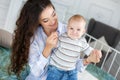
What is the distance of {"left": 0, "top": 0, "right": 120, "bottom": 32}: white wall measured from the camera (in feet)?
9.74

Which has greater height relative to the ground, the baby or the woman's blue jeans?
the baby

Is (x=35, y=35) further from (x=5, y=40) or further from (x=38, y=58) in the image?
(x=5, y=40)

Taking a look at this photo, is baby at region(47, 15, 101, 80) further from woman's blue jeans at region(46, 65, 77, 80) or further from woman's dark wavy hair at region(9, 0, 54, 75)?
woman's dark wavy hair at region(9, 0, 54, 75)

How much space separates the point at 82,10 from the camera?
311 centimetres

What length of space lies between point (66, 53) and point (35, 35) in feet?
0.76

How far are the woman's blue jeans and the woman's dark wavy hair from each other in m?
0.16

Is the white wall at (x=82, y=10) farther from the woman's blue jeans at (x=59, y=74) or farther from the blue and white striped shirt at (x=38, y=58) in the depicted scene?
the woman's blue jeans at (x=59, y=74)

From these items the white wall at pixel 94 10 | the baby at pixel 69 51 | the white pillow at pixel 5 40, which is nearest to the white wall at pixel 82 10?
the white wall at pixel 94 10

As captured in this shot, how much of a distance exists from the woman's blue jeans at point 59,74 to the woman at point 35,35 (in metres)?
0.04

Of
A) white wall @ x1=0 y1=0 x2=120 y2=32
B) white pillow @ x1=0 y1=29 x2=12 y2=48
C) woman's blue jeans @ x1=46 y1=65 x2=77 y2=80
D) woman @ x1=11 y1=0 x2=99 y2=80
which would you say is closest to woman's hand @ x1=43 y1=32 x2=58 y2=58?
woman @ x1=11 y1=0 x2=99 y2=80

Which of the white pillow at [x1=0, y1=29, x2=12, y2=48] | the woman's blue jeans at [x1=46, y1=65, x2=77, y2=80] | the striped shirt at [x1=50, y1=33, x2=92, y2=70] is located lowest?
the white pillow at [x1=0, y1=29, x2=12, y2=48]

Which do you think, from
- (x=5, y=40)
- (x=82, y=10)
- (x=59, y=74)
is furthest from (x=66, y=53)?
(x=82, y=10)

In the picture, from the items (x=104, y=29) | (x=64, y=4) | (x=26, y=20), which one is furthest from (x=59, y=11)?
(x=26, y=20)

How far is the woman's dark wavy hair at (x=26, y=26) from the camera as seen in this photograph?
4.50ft
